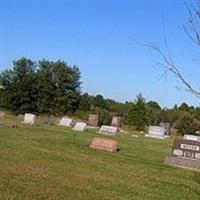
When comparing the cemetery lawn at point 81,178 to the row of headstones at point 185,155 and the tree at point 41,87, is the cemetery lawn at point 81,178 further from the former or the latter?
the tree at point 41,87

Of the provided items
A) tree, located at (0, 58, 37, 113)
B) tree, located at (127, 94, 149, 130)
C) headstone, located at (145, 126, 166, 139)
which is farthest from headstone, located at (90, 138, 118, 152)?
tree, located at (0, 58, 37, 113)

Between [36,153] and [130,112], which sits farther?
[130,112]

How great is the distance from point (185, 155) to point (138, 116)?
3293cm

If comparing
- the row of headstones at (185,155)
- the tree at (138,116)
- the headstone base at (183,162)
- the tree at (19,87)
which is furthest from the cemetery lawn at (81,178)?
the tree at (19,87)

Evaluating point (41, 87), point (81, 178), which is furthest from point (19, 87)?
point (81, 178)

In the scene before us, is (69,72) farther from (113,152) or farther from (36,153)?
(36,153)

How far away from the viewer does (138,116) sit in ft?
171

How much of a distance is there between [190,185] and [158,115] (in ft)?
166

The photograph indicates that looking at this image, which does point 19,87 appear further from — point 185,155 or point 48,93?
point 185,155

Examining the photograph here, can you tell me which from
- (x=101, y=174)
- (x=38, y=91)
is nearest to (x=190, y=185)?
(x=101, y=174)

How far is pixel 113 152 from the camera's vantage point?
20.0 meters

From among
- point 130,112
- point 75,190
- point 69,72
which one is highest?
point 69,72

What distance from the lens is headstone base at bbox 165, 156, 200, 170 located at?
1861 centimetres

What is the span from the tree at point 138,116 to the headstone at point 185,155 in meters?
31.5
